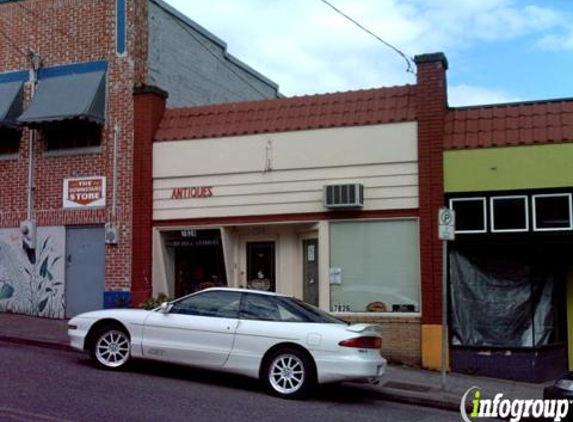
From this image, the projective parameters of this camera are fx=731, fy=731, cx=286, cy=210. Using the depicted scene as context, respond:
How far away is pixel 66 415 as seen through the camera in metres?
7.72

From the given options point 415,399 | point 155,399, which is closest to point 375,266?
point 415,399

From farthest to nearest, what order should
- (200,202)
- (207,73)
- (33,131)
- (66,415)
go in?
(207,73)
(33,131)
(200,202)
(66,415)

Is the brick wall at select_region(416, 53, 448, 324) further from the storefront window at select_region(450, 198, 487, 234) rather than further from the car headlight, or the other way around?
the car headlight

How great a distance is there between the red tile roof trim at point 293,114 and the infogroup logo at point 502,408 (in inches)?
210

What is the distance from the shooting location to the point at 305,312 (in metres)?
10.2

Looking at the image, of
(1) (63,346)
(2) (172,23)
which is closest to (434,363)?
(1) (63,346)

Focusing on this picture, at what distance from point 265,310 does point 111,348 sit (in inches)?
94.6

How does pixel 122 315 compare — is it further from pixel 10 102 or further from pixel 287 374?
pixel 10 102

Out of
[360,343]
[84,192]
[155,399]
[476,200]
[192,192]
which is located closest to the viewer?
[155,399]

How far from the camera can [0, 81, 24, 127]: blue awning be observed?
52.9 feet

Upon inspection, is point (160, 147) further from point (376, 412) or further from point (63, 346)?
point (376, 412)

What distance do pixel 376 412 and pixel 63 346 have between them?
595 centimetres

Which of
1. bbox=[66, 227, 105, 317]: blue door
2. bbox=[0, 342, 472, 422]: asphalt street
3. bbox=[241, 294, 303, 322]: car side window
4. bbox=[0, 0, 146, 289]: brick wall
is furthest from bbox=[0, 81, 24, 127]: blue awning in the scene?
bbox=[241, 294, 303, 322]: car side window

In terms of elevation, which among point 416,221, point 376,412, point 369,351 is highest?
point 416,221
